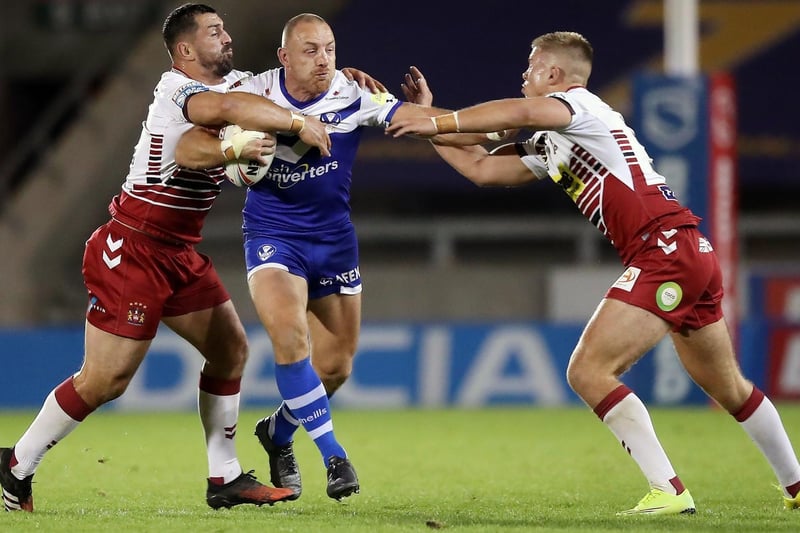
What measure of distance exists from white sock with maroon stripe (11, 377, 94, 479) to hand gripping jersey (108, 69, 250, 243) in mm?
860

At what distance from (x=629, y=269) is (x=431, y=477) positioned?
7.88 feet

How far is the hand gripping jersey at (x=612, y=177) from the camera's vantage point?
246 inches

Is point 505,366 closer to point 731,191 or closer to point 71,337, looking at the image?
point 731,191

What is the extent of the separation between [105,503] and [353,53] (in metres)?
11.8

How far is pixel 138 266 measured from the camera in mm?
6324

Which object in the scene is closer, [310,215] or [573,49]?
[573,49]

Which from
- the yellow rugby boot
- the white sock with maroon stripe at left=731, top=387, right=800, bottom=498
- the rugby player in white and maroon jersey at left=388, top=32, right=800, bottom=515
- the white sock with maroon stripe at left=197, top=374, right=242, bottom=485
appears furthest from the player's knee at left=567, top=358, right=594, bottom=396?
the white sock with maroon stripe at left=197, top=374, right=242, bottom=485

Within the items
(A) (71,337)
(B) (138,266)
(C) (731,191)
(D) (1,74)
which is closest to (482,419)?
(C) (731,191)

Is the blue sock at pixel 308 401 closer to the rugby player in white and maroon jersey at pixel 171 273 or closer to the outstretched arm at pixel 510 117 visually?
the rugby player in white and maroon jersey at pixel 171 273

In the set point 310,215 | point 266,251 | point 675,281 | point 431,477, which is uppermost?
point 310,215

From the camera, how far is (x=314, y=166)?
21.9ft

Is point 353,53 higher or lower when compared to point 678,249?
higher

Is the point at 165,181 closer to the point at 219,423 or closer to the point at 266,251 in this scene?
the point at 266,251

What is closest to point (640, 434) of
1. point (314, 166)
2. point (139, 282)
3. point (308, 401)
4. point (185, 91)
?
point (308, 401)
